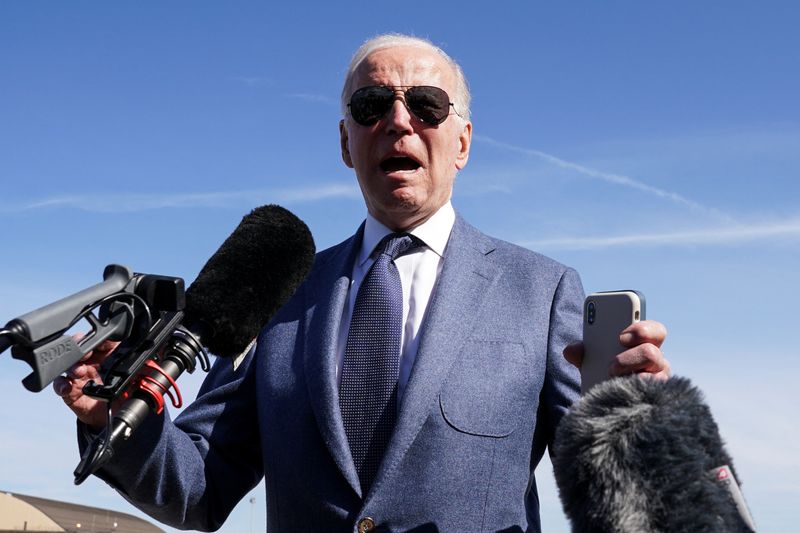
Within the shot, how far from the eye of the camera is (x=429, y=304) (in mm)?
4633

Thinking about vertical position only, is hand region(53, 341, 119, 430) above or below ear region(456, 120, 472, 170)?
below

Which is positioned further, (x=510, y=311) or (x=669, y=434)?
(x=510, y=311)

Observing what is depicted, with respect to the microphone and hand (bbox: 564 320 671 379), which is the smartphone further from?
the microphone

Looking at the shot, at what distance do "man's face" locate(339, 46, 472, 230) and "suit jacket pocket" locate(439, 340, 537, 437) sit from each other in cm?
90

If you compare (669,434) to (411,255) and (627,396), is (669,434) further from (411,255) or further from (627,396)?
(411,255)

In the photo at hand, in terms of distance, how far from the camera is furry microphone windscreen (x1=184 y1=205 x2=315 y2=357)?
3.16 metres

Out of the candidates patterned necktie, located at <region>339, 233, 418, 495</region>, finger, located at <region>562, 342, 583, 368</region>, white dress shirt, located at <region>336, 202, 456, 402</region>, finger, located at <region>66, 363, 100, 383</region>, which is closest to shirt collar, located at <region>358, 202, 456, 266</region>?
white dress shirt, located at <region>336, 202, 456, 402</region>

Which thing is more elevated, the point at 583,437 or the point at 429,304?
the point at 429,304

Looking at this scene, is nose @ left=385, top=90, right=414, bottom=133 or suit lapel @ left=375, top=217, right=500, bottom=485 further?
nose @ left=385, top=90, right=414, bottom=133

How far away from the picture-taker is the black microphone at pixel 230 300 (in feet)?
8.96

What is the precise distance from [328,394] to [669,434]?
1878 millimetres

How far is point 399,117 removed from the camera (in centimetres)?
494

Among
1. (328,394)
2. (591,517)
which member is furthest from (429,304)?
(591,517)

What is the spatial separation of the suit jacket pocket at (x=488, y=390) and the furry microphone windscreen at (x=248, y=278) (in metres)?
0.96
